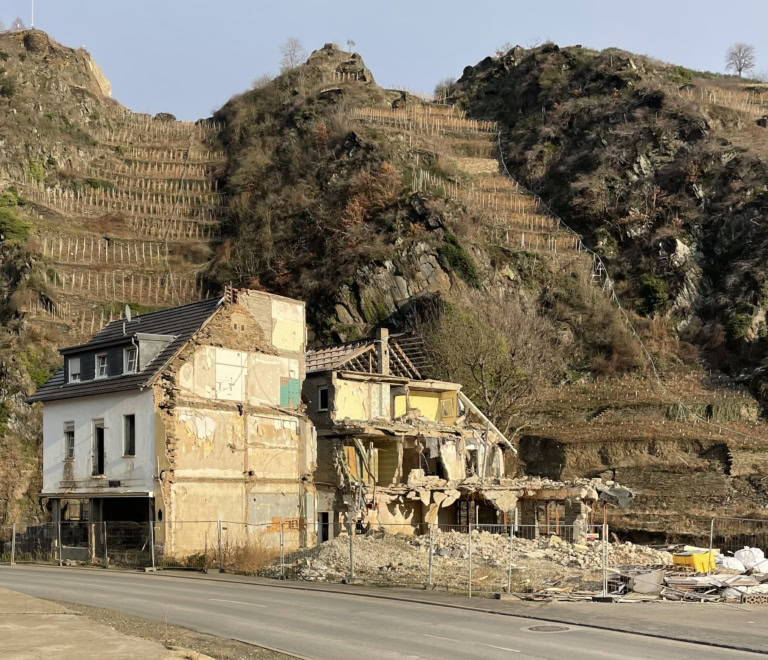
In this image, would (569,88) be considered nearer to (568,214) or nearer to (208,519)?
(568,214)

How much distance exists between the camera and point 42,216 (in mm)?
79938

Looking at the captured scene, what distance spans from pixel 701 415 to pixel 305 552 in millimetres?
32916

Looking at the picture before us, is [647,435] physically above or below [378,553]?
above

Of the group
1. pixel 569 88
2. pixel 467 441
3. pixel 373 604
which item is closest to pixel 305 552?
pixel 373 604

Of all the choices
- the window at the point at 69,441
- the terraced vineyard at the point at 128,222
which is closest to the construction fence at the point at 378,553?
the window at the point at 69,441

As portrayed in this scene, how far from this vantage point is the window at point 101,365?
37.1m

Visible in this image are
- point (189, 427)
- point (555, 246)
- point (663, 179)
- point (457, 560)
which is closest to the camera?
point (457, 560)

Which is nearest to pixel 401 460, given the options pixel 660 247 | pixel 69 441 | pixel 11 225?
pixel 69 441

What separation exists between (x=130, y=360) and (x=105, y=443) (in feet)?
10.3

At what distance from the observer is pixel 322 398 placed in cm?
4109

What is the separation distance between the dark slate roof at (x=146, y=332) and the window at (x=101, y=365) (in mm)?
306

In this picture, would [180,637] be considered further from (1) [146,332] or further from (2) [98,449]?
(1) [146,332]

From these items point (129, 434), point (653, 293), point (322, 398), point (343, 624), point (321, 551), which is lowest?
point (321, 551)

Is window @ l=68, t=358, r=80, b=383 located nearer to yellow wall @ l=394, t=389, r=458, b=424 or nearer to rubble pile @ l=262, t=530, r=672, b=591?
rubble pile @ l=262, t=530, r=672, b=591
